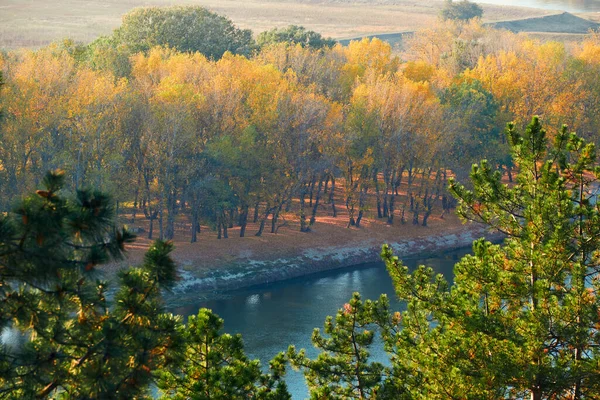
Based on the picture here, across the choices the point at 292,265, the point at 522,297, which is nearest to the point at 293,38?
the point at 292,265

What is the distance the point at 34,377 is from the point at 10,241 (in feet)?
6.42

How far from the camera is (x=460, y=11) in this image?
458 ft

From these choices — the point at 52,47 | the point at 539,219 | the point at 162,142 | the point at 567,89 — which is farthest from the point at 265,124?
the point at 539,219

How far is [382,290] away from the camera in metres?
50.0

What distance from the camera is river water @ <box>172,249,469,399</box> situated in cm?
3947

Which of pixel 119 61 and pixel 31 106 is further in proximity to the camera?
pixel 119 61

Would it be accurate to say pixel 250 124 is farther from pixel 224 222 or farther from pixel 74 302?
pixel 74 302

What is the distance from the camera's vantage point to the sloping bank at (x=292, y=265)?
161 feet

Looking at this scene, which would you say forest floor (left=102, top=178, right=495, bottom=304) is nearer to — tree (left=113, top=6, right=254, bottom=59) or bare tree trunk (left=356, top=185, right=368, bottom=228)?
bare tree trunk (left=356, top=185, right=368, bottom=228)

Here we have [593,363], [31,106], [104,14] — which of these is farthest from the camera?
[104,14]

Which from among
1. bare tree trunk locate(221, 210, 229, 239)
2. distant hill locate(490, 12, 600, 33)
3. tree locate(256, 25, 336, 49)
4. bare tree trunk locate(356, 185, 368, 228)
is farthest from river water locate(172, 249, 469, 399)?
distant hill locate(490, 12, 600, 33)

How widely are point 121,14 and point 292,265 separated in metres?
113

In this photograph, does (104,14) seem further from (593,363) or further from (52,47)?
(593,363)

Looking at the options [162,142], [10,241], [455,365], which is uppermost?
[10,241]
